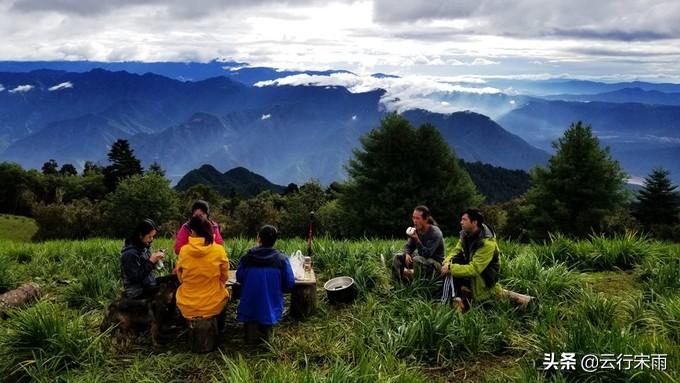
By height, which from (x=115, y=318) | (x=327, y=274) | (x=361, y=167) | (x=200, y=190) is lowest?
(x=200, y=190)

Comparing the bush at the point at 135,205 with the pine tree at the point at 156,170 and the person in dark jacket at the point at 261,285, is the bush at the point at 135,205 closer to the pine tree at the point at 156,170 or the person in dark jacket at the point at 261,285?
the pine tree at the point at 156,170

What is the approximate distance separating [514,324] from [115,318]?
6257 millimetres

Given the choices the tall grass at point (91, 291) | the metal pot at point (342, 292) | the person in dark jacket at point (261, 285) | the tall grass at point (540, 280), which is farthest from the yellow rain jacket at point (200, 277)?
the tall grass at point (540, 280)

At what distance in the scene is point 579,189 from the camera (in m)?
41.1

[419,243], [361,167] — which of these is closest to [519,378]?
[419,243]

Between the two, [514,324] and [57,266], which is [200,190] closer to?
[57,266]

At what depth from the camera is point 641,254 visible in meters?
11.1

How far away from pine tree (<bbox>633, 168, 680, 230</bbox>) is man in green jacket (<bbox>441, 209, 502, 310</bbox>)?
62.0 metres

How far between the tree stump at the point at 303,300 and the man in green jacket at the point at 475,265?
90.6 inches

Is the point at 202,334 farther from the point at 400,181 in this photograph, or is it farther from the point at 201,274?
the point at 400,181

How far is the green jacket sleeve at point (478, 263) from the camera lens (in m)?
8.06

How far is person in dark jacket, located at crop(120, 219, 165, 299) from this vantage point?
300 inches

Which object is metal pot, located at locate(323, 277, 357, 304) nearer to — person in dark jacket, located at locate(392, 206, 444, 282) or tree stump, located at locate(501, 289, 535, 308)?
person in dark jacket, located at locate(392, 206, 444, 282)

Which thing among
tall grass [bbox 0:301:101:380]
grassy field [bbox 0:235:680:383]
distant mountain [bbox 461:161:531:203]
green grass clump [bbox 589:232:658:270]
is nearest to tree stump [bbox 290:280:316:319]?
grassy field [bbox 0:235:680:383]
